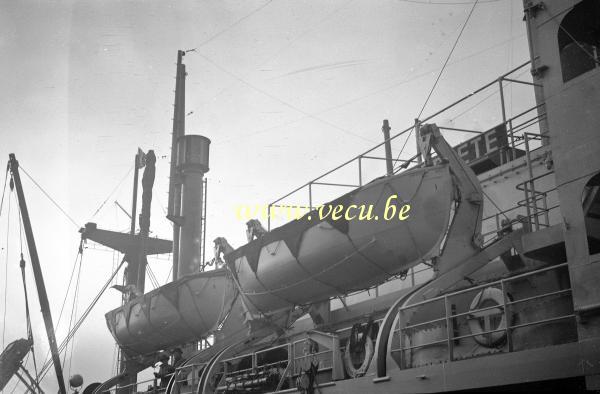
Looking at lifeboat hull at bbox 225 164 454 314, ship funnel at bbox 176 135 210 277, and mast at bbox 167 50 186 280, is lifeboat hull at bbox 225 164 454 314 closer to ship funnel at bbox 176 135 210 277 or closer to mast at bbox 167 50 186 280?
ship funnel at bbox 176 135 210 277

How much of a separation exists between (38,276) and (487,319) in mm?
16790

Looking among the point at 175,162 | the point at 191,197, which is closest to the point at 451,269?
the point at 191,197

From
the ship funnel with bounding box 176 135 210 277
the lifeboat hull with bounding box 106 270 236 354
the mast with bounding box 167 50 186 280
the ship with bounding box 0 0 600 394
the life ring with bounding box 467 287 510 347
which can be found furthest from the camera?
the mast with bounding box 167 50 186 280

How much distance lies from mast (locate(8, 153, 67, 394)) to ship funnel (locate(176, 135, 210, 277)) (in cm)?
426

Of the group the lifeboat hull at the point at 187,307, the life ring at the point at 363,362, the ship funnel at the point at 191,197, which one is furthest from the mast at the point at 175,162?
the life ring at the point at 363,362

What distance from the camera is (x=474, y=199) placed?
10695mm

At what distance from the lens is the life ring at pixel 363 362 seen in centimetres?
1001

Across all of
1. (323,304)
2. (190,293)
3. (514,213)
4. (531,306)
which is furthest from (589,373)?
(190,293)

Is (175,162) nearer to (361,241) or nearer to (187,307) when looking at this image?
(187,307)

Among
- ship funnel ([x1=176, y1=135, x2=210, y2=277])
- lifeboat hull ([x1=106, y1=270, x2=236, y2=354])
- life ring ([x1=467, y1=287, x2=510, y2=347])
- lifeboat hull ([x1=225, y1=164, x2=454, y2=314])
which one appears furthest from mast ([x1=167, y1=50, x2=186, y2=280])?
life ring ([x1=467, y1=287, x2=510, y2=347])

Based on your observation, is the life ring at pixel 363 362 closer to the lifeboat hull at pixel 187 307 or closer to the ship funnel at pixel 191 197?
the lifeboat hull at pixel 187 307

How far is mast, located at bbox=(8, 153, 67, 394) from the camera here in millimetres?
20594

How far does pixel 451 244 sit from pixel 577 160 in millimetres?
3072

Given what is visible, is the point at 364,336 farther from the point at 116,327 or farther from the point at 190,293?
the point at 116,327
